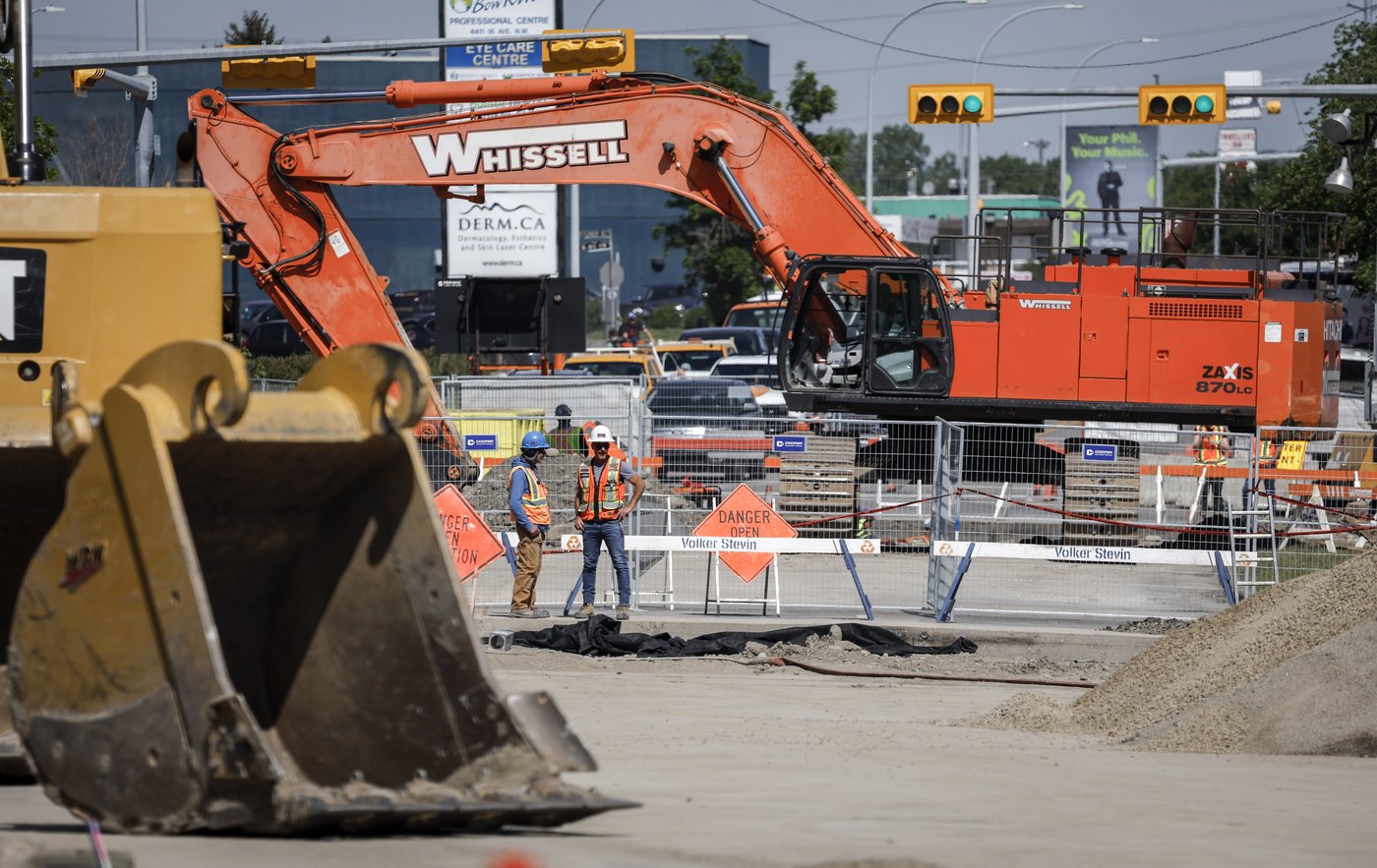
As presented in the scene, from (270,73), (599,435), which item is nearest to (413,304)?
(270,73)

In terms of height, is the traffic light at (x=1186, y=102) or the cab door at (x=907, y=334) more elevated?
Answer: the traffic light at (x=1186, y=102)

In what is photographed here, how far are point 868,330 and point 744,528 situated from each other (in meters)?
4.37

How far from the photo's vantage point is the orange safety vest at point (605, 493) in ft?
49.2

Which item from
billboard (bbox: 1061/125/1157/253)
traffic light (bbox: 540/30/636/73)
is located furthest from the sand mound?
billboard (bbox: 1061/125/1157/253)

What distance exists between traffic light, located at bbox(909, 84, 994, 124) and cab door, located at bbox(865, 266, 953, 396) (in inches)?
244

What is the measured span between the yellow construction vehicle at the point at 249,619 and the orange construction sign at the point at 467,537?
24.6 ft

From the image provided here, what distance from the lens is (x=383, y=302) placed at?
18234 millimetres

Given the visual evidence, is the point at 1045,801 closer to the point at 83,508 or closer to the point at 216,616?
the point at 216,616

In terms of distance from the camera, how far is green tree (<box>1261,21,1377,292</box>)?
37.4 metres

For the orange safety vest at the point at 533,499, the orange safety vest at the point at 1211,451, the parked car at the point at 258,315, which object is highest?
the parked car at the point at 258,315

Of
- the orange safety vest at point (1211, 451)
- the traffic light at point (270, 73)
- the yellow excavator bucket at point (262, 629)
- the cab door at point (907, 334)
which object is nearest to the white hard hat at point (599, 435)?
the cab door at point (907, 334)

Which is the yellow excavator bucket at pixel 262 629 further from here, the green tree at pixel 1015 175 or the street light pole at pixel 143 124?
the green tree at pixel 1015 175

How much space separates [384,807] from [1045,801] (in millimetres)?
2972

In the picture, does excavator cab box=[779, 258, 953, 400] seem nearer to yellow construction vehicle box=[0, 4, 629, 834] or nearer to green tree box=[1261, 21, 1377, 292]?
yellow construction vehicle box=[0, 4, 629, 834]
